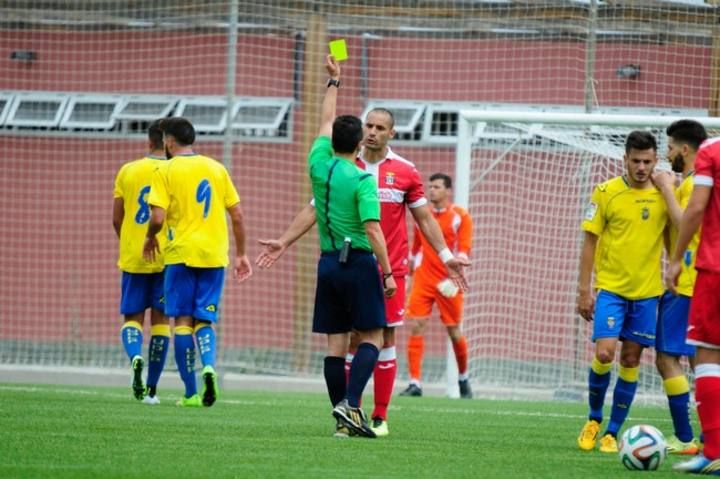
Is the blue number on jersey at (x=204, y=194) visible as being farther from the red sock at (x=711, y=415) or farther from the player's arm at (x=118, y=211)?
the red sock at (x=711, y=415)

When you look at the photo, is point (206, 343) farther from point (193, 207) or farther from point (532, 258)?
point (532, 258)

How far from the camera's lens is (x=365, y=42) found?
20625 mm

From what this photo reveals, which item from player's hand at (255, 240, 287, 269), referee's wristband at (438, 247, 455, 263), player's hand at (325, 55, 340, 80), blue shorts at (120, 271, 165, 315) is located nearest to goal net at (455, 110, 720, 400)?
blue shorts at (120, 271, 165, 315)

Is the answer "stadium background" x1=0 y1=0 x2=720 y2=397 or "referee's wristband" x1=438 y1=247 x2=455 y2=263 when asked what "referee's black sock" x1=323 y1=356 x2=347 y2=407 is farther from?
"stadium background" x1=0 y1=0 x2=720 y2=397

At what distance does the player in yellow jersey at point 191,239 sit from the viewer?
11.9m

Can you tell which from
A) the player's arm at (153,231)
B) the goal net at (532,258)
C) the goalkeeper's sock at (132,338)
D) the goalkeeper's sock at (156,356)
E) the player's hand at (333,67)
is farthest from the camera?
the goal net at (532,258)

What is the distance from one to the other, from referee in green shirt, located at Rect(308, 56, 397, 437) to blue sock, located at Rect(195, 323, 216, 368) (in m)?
2.37

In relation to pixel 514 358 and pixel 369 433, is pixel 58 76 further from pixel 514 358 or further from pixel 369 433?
pixel 369 433

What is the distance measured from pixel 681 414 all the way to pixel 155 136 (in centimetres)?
516

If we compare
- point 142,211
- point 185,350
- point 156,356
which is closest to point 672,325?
point 185,350

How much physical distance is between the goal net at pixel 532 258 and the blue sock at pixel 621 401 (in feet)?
21.8

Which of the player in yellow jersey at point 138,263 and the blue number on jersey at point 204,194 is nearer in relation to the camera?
the blue number on jersey at point 204,194

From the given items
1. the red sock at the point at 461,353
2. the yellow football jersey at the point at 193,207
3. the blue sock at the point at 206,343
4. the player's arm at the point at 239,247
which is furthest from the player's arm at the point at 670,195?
the red sock at the point at 461,353

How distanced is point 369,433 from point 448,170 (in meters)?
11.6
